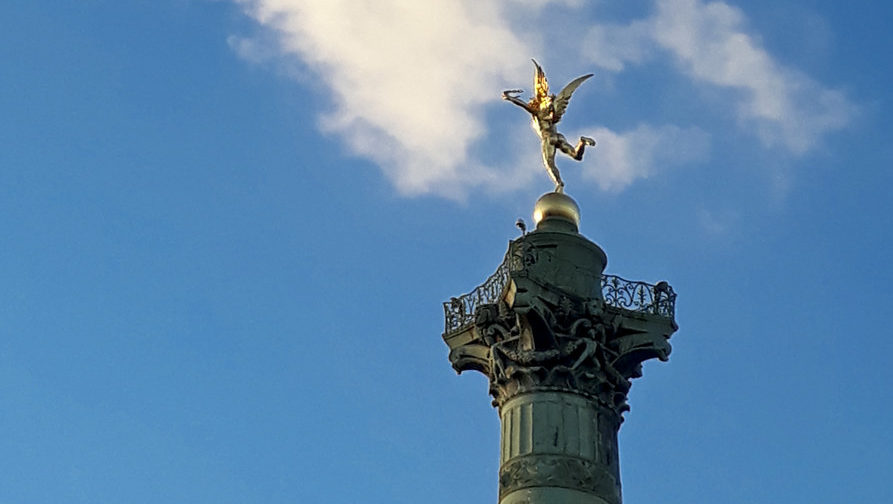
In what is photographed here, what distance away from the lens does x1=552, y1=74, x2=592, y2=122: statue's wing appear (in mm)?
41656

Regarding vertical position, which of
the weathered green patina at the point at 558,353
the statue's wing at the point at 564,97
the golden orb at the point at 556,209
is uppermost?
the statue's wing at the point at 564,97

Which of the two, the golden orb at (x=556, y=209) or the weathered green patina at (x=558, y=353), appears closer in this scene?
the weathered green patina at (x=558, y=353)

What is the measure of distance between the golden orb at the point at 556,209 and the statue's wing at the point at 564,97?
9.64 ft

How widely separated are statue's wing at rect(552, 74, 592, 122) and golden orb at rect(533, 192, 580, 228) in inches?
116

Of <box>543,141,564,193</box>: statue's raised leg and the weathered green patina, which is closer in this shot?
the weathered green patina

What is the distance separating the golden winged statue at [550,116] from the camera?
40.8 m

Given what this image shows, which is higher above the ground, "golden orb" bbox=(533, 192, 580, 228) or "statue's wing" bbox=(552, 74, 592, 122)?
"statue's wing" bbox=(552, 74, 592, 122)

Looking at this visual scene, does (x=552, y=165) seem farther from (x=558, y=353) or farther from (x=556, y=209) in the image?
(x=558, y=353)

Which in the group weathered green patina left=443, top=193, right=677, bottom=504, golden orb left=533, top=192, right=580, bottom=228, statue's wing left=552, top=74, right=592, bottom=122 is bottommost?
weathered green patina left=443, top=193, right=677, bottom=504

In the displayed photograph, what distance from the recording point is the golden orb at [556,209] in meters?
39.3

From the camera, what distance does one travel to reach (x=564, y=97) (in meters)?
41.8

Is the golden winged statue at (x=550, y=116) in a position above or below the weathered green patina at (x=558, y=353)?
above

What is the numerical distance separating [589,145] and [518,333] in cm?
711

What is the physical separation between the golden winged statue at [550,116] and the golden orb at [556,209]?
677mm
